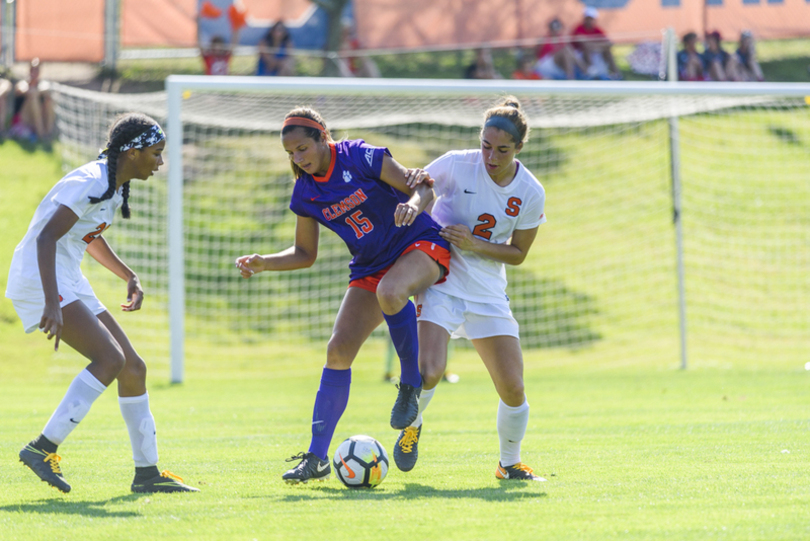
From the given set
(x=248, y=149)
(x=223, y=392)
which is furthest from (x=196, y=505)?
(x=248, y=149)


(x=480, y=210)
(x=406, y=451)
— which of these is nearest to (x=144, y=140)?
(x=480, y=210)

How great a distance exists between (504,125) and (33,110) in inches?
522

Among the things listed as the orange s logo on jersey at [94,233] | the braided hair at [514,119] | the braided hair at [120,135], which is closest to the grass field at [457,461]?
the orange s logo on jersey at [94,233]

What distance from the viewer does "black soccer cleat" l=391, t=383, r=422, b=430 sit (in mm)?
4465

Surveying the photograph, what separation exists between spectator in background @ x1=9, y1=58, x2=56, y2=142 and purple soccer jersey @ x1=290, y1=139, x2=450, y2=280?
11624 mm

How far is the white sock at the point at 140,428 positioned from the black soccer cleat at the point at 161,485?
83 mm

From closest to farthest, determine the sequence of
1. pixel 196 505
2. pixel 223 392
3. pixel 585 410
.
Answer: pixel 196 505, pixel 585 410, pixel 223 392

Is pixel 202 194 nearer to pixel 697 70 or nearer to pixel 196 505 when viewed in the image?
pixel 697 70

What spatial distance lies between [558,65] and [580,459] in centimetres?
1129

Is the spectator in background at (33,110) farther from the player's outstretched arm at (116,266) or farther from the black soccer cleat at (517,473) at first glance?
the black soccer cleat at (517,473)

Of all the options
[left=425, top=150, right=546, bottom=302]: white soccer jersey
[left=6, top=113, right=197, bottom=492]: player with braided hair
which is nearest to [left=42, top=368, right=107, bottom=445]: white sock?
[left=6, top=113, right=197, bottom=492]: player with braided hair

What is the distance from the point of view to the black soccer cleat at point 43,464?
4227 mm

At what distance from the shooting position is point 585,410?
25.9 feet

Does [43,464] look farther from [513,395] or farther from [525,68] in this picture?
[525,68]
